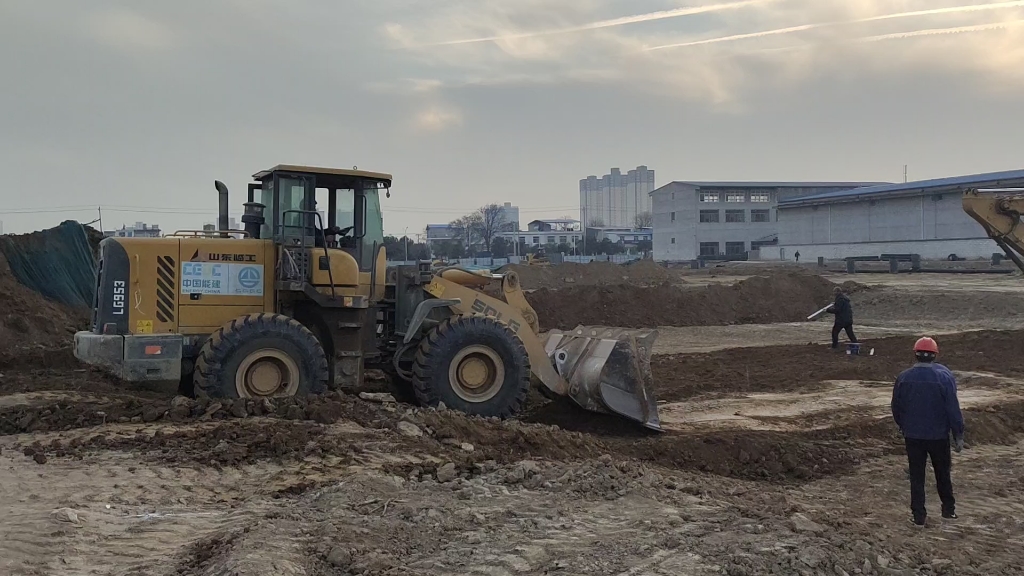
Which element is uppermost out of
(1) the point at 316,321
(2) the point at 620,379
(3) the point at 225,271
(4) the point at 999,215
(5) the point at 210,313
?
(4) the point at 999,215

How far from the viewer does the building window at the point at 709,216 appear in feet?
253

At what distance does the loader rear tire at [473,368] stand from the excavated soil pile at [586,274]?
90.4 ft

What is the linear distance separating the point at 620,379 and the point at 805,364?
24.1 feet

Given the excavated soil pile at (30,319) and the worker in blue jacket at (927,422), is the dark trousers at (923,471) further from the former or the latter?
the excavated soil pile at (30,319)

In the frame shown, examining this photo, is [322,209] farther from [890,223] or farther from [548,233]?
[548,233]

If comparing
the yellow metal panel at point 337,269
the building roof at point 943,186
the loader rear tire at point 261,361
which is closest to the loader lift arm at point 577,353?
the yellow metal panel at point 337,269

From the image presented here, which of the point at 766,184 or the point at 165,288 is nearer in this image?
the point at 165,288

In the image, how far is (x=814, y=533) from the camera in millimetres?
5551

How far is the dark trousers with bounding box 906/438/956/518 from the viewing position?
675cm

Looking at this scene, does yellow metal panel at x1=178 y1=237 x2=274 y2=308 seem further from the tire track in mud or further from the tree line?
the tree line

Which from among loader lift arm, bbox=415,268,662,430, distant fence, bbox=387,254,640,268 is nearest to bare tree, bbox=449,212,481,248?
distant fence, bbox=387,254,640,268

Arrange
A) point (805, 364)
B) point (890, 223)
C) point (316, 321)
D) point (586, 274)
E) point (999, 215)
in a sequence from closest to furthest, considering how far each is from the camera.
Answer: point (316, 321)
point (805, 364)
point (999, 215)
point (586, 274)
point (890, 223)

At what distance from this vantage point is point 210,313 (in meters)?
9.33

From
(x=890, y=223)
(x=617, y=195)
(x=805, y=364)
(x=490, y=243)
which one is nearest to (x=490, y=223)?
(x=490, y=243)
